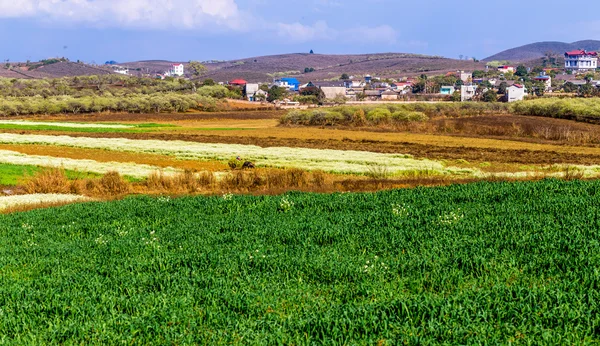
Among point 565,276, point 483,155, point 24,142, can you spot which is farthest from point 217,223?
point 24,142

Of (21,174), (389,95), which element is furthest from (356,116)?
(389,95)

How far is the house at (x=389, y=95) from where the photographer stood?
175 metres

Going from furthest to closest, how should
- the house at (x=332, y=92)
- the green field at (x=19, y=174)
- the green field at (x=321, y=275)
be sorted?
the house at (x=332, y=92)
the green field at (x=19, y=174)
the green field at (x=321, y=275)

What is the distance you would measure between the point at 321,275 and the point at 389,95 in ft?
585

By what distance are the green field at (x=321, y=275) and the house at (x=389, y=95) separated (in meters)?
156

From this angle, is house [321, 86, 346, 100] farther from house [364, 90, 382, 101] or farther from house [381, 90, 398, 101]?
house [381, 90, 398, 101]

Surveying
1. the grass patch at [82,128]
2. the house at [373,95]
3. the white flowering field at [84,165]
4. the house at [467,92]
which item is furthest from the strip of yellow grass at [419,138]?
the house at [373,95]

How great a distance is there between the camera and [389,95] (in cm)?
18662

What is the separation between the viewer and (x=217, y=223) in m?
18.5

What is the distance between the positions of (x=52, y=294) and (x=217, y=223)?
296 inches

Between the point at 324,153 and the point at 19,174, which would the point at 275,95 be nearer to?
the point at 324,153

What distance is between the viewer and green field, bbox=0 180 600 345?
877 centimetres

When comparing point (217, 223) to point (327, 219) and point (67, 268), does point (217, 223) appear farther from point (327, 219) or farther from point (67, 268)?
point (67, 268)

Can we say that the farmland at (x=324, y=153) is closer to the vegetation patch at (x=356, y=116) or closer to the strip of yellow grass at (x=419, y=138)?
the strip of yellow grass at (x=419, y=138)
